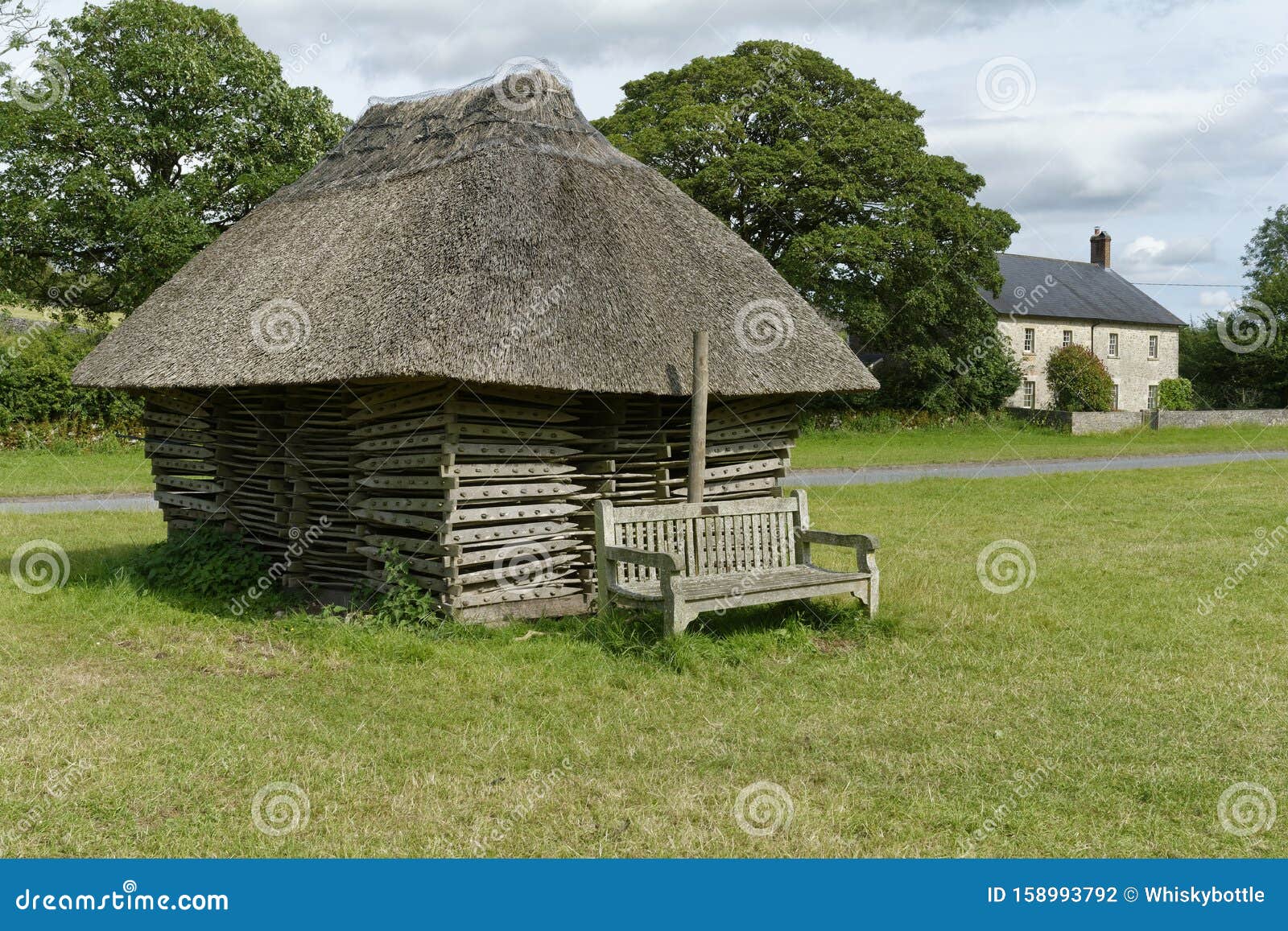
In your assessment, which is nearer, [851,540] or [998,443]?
[851,540]

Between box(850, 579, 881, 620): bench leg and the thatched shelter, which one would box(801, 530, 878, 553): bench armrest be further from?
the thatched shelter

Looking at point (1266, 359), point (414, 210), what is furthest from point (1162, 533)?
point (1266, 359)

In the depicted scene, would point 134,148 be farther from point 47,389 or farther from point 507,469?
point 507,469

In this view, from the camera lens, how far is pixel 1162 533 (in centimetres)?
1464

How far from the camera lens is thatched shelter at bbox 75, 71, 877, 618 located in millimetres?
8688

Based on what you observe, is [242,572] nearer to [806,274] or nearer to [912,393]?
[806,274]

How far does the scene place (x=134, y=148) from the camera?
26.2 m

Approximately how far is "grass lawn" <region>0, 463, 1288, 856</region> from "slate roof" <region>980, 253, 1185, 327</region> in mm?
36167

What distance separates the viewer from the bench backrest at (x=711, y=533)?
8.41m

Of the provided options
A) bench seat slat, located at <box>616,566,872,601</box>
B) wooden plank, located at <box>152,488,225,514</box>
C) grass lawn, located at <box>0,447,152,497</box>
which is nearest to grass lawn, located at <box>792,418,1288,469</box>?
grass lawn, located at <box>0,447,152,497</box>

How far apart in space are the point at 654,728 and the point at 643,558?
191cm

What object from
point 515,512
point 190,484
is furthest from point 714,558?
point 190,484

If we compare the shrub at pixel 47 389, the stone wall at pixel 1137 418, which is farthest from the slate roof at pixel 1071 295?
the shrub at pixel 47 389

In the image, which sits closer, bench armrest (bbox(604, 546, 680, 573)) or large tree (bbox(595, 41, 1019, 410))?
Answer: bench armrest (bbox(604, 546, 680, 573))
